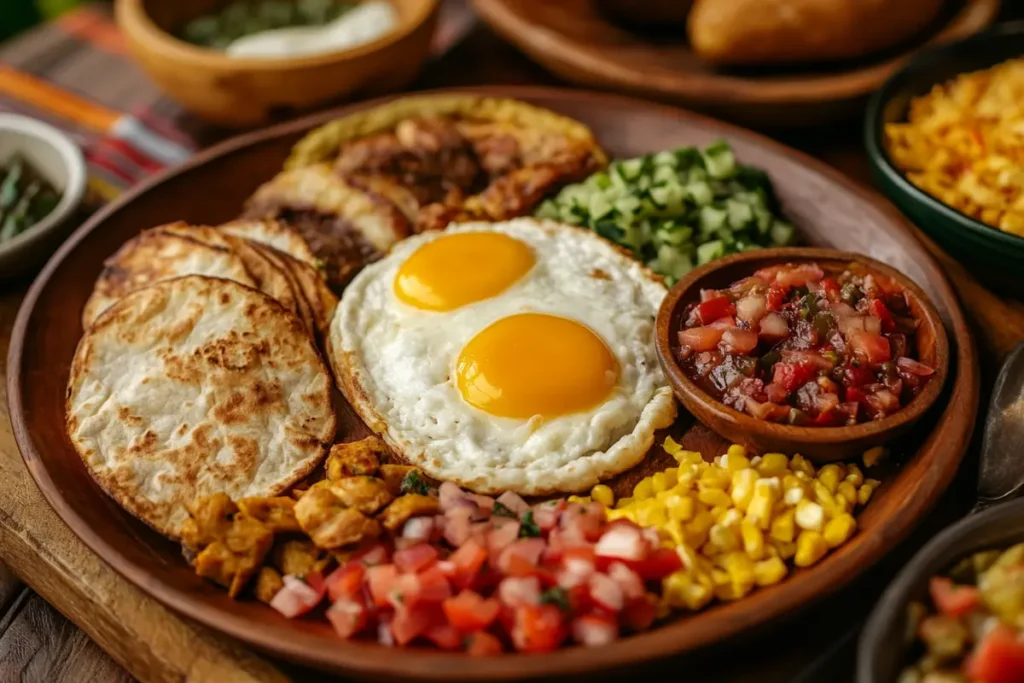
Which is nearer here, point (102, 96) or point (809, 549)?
point (809, 549)

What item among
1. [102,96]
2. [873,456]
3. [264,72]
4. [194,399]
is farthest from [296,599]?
[102,96]

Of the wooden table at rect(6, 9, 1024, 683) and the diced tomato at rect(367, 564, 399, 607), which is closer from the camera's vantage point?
the diced tomato at rect(367, 564, 399, 607)

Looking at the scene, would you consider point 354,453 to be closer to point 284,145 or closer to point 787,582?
point 787,582

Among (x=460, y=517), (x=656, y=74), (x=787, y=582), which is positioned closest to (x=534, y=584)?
(x=460, y=517)

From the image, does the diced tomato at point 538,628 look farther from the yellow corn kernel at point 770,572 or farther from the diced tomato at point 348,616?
the yellow corn kernel at point 770,572

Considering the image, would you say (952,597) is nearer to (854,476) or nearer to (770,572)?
(770,572)

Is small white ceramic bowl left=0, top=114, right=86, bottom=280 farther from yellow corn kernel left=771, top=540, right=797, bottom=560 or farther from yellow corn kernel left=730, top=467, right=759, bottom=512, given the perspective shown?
yellow corn kernel left=771, top=540, right=797, bottom=560

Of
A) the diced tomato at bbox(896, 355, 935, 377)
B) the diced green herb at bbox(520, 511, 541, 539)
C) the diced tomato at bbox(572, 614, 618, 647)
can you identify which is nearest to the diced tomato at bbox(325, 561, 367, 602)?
the diced green herb at bbox(520, 511, 541, 539)
